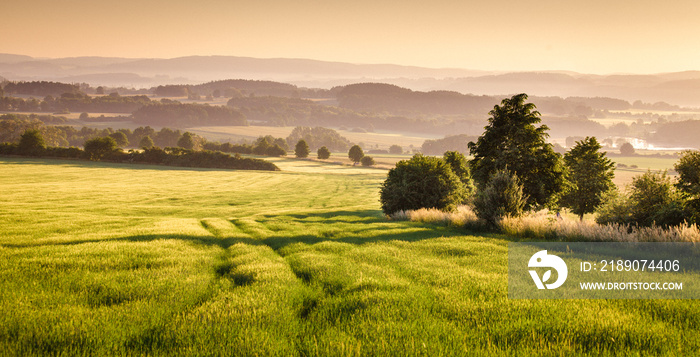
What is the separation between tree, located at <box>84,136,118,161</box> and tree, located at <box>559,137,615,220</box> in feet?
372

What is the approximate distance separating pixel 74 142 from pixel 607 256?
244036mm

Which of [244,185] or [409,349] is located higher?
[409,349]

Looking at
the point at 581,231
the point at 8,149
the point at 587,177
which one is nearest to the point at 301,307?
the point at 581,231

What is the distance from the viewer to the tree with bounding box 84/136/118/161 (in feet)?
320

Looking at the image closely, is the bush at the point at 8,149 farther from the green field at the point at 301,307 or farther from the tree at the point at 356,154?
the green field at the point at 301,307

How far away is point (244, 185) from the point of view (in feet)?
244

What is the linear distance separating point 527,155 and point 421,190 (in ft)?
30.9

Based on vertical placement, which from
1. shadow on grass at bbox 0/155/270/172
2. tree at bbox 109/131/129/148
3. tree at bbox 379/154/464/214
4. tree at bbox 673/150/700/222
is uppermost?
tree at bbox 109/131/129/148

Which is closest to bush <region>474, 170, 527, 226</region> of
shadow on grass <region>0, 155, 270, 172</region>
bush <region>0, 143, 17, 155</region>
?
shadow on grass <region>0, 155, 270, 172</region>

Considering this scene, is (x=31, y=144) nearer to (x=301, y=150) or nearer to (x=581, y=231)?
(x=301, y=150)

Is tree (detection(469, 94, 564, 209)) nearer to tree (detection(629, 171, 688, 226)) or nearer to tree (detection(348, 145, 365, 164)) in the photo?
tree (detection(629, 171, 688, 226))

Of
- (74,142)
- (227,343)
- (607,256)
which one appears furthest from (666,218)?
(74,142)

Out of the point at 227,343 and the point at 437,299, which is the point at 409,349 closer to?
the point at 437,299

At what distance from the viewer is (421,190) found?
1264 inches
